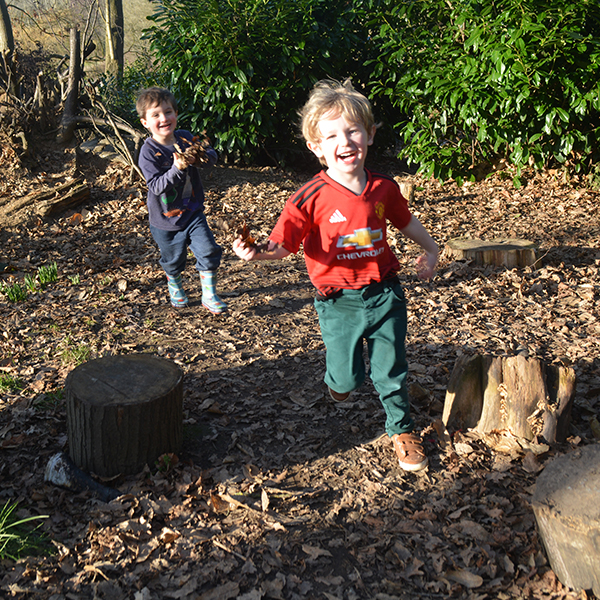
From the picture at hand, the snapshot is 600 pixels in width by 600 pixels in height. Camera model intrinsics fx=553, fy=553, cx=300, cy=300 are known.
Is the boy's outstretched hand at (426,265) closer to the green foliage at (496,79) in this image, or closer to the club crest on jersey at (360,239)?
the club crest on jersey at (360,239)

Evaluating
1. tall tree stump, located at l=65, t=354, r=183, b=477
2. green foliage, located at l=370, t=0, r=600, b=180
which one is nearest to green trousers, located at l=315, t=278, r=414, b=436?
tall tree stump, located at l=65, t=354, r=183, b=477

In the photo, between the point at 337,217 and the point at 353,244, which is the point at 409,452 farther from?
→ the point at 337,217

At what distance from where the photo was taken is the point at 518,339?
4141 millimetres

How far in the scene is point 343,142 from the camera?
2570mm

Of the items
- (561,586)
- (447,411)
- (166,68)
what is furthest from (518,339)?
(166,68)

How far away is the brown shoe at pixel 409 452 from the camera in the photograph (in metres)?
2.88

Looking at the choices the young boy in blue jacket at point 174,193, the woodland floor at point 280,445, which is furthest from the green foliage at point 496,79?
the young boy in blue jacket at point 174,193

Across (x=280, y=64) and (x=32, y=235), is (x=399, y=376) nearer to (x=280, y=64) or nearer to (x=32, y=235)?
(x=32, y=235)

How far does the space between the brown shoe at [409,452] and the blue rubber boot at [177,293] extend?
2.63 metres

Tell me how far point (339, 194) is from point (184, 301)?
2631 millimetres

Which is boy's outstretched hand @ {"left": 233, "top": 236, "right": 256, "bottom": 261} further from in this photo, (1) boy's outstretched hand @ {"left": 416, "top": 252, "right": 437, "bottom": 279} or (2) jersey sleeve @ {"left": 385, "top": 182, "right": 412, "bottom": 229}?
(1) boy's outstretched hand @ {"left": 416, "top": 252, "right": 437, "bottom": 279}

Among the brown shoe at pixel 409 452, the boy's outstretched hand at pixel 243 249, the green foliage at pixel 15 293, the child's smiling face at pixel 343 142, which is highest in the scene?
the child's smiling face at pixel 343 142

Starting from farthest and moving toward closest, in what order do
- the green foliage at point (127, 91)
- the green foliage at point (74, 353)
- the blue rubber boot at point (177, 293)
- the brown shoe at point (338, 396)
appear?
1. the green foliage at point (127, 91)
2. the blue rubber boot at point (177, 293)
3. the green foliage at point (74, 353)
4. the brown shoe at point (338, 396)

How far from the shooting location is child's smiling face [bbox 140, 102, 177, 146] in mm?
4176
